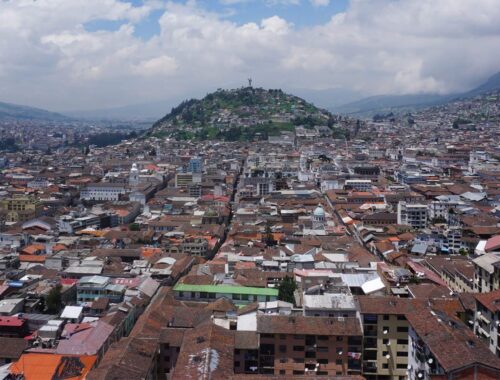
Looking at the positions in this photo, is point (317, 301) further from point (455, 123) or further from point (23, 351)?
point (455, 123)

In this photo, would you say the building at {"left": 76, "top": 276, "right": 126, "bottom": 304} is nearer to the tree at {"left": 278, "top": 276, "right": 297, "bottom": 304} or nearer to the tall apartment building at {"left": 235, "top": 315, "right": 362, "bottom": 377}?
the tree at {"left": 278, "top": 276, "right": 297, "bottom": 304}

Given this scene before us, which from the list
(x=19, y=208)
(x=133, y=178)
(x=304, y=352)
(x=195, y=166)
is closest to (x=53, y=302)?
(x=304, y=352)

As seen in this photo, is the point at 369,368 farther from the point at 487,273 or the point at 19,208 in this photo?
the point at 19,208

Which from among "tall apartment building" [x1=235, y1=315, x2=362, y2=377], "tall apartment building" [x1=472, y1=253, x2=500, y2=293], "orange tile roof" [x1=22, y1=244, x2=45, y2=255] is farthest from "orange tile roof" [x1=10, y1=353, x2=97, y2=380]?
"orange tile roof" [x1=22, y1=244, x2=45, y2=255]

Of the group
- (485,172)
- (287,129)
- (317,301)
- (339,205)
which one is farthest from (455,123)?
(317,301)

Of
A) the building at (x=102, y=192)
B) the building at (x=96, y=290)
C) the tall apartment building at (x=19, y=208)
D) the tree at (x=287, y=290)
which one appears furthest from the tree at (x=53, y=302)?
the building at (x=102, y=192)

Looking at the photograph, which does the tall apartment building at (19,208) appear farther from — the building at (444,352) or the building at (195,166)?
the building at (444,352)
